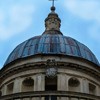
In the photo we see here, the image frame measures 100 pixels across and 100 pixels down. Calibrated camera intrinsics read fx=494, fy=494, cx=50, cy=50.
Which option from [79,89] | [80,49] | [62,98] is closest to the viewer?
[62,98]

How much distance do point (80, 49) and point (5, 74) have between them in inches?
340

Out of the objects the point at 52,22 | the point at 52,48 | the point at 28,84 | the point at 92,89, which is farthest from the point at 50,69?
the point at 52,22

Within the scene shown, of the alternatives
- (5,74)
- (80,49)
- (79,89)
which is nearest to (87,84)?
(79,89)

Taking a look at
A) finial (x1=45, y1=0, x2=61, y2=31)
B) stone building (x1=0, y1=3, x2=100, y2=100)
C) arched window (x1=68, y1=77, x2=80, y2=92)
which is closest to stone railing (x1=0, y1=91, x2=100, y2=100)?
stone building (x1=0, y1=3, x2=100, y2=100)

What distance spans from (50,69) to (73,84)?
3.01 metres

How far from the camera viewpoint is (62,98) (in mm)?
45250

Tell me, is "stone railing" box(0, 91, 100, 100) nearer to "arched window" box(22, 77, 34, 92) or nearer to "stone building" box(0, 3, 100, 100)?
"stone building" box(0, 3, 100, 100)

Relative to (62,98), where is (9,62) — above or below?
above

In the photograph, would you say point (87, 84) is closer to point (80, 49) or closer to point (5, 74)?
point (80, 49)

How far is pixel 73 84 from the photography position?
50.2 meters

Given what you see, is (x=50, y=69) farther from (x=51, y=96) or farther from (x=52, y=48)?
(x=51, y=96)

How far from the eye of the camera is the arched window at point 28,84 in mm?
49969

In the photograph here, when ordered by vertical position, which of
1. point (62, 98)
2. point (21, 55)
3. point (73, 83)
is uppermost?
point (21, 55)

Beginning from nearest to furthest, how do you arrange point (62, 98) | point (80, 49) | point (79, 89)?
point (62, 98)
point (79, 89)
point (80, 49)
